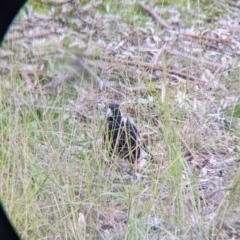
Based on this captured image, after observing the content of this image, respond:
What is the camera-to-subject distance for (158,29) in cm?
268

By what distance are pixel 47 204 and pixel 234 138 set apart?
2.68 ft

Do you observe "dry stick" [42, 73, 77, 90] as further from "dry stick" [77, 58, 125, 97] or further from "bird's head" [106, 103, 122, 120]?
"bird's head" [106, 103, 122, 120]

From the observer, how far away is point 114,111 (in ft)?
7.23

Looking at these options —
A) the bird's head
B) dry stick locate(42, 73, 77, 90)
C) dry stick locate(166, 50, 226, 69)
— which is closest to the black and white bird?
the bird's head

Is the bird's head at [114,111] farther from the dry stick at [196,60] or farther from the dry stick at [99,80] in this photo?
the dry stick at [196,60]

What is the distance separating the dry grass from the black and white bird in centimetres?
4

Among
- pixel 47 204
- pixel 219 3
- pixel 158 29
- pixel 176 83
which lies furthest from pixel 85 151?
pixel 219 3

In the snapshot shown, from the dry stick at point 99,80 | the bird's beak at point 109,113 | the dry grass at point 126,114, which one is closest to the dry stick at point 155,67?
the dry grass at point 126,114

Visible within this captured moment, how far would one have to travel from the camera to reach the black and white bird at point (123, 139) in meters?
2.04

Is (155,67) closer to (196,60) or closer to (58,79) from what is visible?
(196,60)

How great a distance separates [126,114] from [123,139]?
0.51ft

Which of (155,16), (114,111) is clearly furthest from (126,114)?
(155,16)

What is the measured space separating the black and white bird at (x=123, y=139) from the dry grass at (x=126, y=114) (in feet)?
0.13

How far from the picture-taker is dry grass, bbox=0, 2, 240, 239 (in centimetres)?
189
